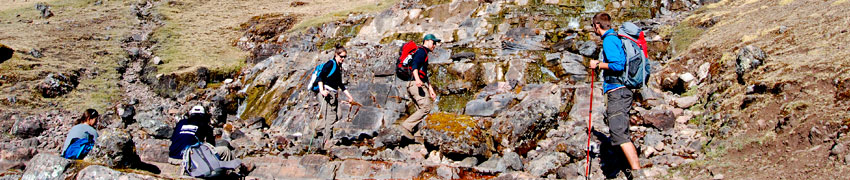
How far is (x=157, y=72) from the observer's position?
81.3 ft

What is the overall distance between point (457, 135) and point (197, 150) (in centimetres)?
496

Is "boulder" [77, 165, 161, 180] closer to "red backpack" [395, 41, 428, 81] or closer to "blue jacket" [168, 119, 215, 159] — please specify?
"blue jacket" [168, 119, 215, 159]

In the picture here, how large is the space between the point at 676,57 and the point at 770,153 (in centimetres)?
850

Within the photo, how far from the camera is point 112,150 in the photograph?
29.2 ft

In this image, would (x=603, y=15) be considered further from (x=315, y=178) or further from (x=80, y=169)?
(x=80, y=169)

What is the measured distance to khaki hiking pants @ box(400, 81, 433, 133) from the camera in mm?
10742

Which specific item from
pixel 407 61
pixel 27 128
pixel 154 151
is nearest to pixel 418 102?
pixel 407 61

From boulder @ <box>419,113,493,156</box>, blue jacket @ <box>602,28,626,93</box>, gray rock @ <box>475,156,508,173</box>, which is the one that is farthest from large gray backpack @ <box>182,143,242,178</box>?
blue jacket @ <box>602,28,626,93</box>

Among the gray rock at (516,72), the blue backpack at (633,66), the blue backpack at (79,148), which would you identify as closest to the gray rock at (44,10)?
the blue backpack at (79,148)

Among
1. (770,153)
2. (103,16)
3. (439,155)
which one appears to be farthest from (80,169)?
(103,16)

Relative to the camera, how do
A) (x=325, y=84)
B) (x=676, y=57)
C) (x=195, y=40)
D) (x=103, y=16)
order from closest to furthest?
1. (x=325, y=84)
2. (x=676, y=57)
3. (x=195, y=40)
4. (x=103, y=16)

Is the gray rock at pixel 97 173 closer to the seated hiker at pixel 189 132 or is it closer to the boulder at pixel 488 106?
the seated hiker at pixel 189 132

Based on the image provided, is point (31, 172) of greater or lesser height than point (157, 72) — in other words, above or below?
above

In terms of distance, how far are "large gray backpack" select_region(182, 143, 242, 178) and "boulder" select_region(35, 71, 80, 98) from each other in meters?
16.3
